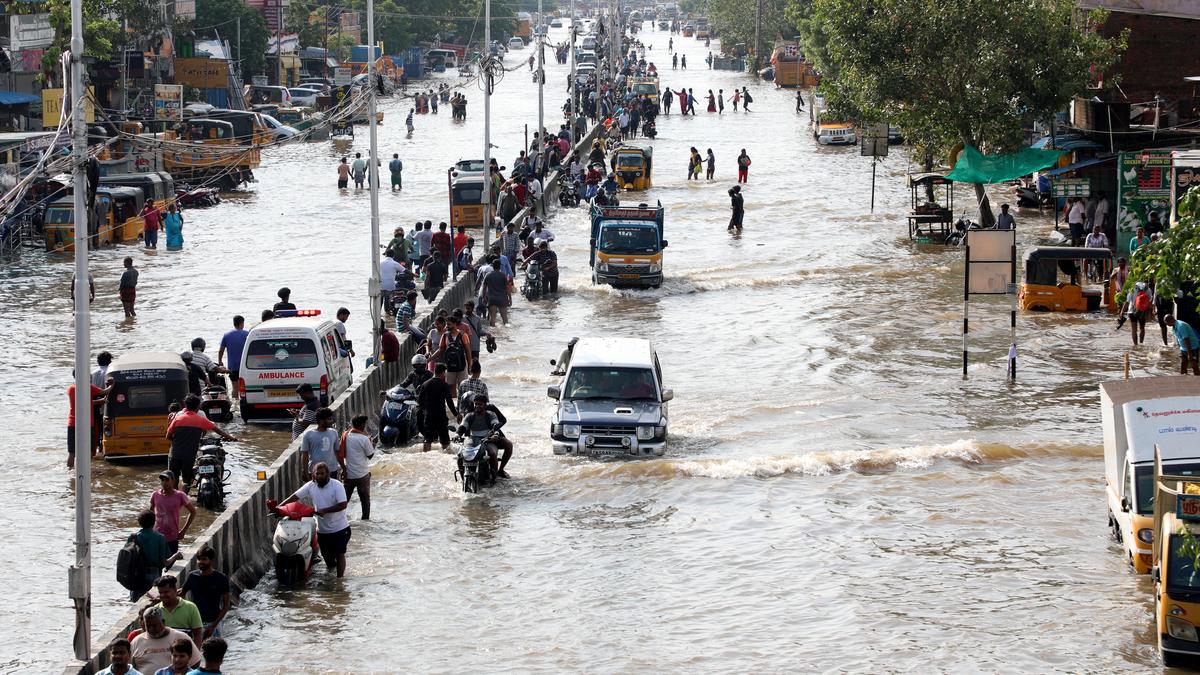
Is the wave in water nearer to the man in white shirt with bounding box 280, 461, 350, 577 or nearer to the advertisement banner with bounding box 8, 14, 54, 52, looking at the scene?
the man in white shirt with bounding box 280, 461, 350, 577

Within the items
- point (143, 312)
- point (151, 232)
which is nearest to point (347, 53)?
point (151, 232)

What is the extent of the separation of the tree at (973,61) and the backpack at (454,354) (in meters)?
19.7

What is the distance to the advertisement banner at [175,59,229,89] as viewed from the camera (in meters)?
76.8

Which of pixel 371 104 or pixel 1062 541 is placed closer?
pixel 1062 541

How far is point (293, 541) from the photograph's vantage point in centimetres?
1672

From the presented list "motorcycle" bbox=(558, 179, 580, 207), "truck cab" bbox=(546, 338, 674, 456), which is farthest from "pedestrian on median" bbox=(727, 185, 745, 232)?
"truck cab" bbox=(546, 338, 674, 456)

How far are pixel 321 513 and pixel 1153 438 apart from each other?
8201mm

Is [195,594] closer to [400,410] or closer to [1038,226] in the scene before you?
Result: [400,410]

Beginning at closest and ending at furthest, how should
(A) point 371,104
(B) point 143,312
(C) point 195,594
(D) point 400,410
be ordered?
(C) point 195,594
(D) point 400,410
(A) point 371,104
(B) point 143,312

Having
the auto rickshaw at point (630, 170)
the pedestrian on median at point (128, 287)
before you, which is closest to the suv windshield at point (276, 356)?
the pedestrian on median at point (128, 287)

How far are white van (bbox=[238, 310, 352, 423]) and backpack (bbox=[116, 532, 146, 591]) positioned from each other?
26.3 feet

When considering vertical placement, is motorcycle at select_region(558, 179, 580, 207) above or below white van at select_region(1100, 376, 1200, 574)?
above

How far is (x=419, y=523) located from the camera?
19.2m

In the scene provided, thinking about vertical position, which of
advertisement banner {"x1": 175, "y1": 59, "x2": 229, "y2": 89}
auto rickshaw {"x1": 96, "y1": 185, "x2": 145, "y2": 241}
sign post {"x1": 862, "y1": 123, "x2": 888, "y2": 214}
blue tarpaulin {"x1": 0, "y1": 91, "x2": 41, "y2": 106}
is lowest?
auto rickshaw {"x1": 96, "y1": 185, "x2": 145, "y2": 241}
